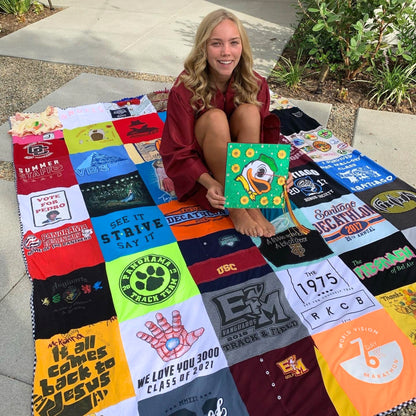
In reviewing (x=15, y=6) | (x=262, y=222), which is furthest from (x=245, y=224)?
(x=15, y=6)

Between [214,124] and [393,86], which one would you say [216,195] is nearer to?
[214,124]

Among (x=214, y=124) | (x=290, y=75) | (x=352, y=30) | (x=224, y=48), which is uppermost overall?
(x=224, y=48)

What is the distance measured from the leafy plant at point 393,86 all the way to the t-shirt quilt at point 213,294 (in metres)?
1.06

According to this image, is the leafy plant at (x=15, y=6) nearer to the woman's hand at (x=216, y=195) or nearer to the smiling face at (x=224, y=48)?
the smiling face at (x=224, y=48)

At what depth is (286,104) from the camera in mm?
3166

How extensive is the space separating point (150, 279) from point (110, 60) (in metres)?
3.09

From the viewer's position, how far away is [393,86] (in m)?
3.21

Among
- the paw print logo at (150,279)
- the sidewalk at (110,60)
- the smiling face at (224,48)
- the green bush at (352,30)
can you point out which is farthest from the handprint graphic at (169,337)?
the green bush at (352,30)

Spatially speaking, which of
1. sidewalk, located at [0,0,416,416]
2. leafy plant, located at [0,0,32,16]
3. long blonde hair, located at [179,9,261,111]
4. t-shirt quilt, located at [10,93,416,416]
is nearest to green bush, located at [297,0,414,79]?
sidewalk, located at [0,0,416,416]

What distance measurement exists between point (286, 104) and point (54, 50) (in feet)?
8.98

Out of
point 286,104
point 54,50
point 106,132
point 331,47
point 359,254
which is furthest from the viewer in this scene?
point 54,50

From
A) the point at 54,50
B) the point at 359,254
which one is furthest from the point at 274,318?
the point at 54,50

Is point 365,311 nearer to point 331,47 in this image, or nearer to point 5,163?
point 5,163

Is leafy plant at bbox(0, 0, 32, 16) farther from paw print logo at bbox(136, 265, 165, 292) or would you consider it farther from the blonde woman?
paw print logo at bbox(136, 265, 165, 292)
